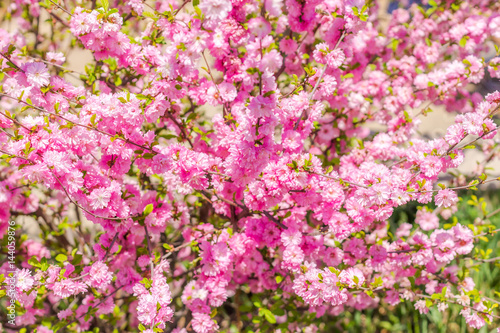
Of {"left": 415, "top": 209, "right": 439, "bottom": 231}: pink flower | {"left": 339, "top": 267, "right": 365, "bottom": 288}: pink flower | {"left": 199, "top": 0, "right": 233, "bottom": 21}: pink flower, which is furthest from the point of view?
{"left": 415, "top": 209, "right": 439, "bottom": 231}: pink flower

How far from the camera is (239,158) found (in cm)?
182

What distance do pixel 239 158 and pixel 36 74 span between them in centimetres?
Result: 101

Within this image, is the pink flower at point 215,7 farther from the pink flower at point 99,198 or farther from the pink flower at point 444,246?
the pink flower at point 444,246

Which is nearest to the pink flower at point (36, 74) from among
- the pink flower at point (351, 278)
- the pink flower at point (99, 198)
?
the pink flower at point (99, 198)

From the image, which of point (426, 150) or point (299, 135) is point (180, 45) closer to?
point (299, 135)

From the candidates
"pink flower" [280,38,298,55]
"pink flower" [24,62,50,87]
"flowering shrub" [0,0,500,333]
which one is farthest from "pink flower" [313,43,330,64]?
"pink flower" [24,62,50,87]

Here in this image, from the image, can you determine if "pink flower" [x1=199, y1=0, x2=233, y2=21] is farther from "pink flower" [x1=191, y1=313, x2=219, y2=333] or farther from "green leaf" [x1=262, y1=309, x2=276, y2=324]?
"green leaf" [x1=262, y1=309, x2=276, y2=324]

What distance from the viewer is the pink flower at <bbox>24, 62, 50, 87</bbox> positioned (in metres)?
1.80

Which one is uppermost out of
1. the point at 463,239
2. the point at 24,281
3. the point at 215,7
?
the point at 215,7

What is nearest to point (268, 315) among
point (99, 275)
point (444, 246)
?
point (99, 275)

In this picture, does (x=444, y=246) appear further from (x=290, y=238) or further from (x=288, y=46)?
(x=288, y=46)

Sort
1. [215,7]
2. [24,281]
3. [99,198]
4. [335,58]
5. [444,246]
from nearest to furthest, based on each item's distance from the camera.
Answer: [215,7] → [99,198] → [24,281] → [335,58] → [444,246]

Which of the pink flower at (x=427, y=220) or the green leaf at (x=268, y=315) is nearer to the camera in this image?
the green leaf at (x=268, y=315)

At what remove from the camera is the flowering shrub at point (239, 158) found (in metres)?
1.81
